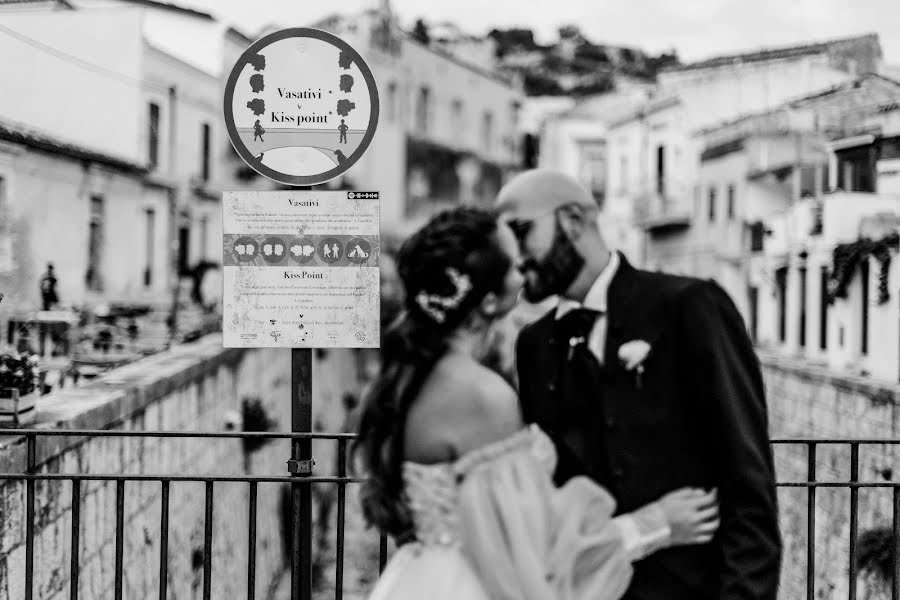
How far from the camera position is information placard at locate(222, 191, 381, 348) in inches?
160

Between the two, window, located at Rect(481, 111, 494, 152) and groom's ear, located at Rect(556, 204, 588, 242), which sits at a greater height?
window, located at Rect(481, 111, 494, 152)

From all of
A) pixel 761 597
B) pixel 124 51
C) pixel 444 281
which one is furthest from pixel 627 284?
pixel 124 51

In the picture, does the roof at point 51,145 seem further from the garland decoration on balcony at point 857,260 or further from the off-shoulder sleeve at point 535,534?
the garland decoration on balcony at point 857,260

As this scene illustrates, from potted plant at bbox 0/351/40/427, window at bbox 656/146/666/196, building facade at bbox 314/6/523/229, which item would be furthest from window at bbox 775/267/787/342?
potted plant at bbox 0/351/40/427

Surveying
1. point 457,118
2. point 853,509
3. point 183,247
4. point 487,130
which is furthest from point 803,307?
point 487,130

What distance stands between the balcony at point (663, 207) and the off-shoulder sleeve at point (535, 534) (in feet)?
90.3

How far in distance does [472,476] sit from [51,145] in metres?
11.2

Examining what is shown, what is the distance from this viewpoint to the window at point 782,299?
71.1 ft

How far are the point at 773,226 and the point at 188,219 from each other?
1239 cm

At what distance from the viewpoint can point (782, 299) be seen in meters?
21.8

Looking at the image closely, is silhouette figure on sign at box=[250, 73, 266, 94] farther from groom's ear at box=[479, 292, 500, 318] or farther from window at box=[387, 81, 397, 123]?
window at box=[387, 81, 397, 123]

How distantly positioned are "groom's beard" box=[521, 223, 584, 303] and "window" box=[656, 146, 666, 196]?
29.1 meters

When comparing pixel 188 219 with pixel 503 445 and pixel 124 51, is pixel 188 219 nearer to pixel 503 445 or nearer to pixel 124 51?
pixel 124 51

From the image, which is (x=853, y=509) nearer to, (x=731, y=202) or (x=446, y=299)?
(x=446, y=299)
